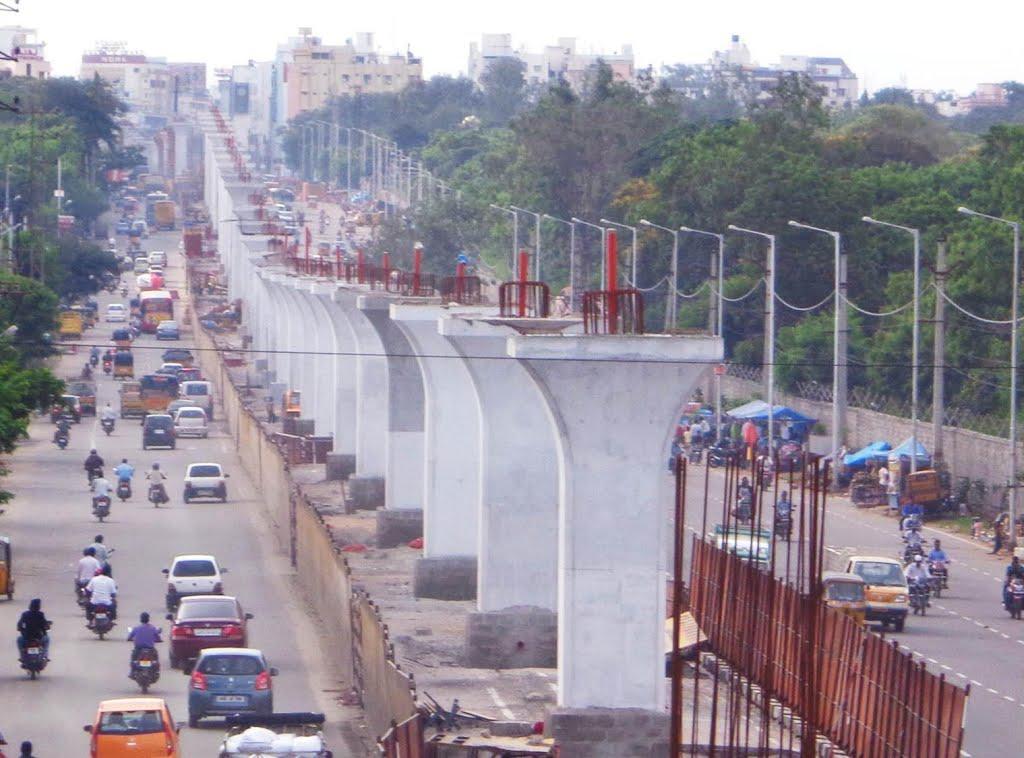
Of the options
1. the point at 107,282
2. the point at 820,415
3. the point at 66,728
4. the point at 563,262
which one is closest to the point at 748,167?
the point at 820,415

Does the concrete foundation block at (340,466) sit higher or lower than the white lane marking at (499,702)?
higher

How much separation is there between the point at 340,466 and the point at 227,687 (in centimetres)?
2936

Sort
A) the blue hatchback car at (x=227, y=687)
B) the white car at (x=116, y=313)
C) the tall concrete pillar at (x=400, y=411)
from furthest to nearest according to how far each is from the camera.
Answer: the white car at (x=116, y=313) < the tall concrete pillar at (x=400, y=411) < the blue hatchback car at (x=227, y=687)

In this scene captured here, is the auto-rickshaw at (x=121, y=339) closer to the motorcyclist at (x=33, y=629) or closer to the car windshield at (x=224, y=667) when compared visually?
the motorcyclist at (x=33, y=629)

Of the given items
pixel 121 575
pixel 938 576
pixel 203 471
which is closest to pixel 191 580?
pixel 121 575

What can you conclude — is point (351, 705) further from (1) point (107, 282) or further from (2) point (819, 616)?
(1) point (107, 282)

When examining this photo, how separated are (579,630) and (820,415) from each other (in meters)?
41.9

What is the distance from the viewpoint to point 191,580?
3694cm

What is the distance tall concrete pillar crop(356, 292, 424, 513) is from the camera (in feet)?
144

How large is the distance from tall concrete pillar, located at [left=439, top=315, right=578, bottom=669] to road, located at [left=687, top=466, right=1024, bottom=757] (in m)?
4.64

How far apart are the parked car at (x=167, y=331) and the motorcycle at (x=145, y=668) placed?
7049 cm

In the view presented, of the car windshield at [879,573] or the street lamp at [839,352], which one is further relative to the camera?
the street lamp at [839,352]

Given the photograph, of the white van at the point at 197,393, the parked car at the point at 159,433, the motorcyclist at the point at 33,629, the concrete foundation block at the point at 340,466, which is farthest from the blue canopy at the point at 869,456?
the motorcyclist at the point at 33,629

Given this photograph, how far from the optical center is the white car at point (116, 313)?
10631 centimetres
